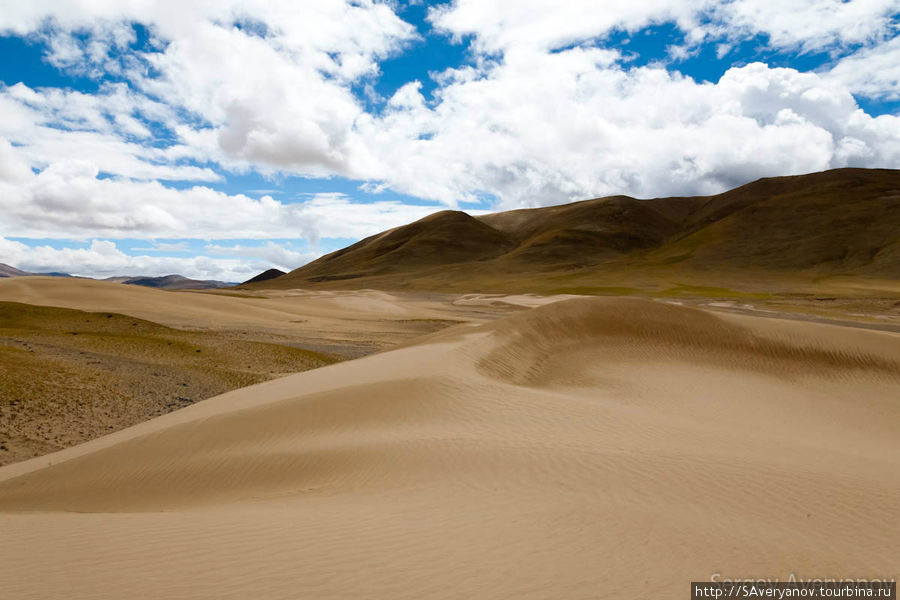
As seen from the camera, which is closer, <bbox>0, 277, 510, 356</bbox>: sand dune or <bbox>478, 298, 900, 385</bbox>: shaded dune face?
<bbox>478, 298, 900, 385</bbox>: shaded dune face

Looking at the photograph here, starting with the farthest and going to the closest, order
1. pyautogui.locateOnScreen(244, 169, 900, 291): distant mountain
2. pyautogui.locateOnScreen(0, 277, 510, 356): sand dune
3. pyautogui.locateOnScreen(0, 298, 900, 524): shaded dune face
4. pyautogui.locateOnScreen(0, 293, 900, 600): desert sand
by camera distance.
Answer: pyautogui.locateOnScreen(244, 169, 900, 291): distant mountain → pyautogui.locateOnScreen(0, 277, 510, 356): sand dune → pyautogui.locateOnScreen(0, 298, 900, 524): shaded dune face → pyautogui.locateOnScreen(0, 293, 900, 600): desert sand

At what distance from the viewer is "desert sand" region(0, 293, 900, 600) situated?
4.09 m

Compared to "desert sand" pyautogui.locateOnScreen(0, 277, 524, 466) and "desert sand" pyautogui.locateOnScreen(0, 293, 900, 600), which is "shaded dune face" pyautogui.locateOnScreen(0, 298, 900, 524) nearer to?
"desert sand" pyautogui.locateOnScreen(0, 293, 900, 600)

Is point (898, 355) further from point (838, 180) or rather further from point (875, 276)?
point (838, 180)

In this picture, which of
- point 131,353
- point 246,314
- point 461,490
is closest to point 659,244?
point 246,314

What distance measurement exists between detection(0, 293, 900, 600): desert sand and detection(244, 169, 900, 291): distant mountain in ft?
269

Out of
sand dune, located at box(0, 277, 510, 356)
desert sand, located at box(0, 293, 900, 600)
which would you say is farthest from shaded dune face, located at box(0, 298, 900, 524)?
sand dune, located at box(0, 277, 510, 356)

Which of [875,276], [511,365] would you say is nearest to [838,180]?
[875,276]

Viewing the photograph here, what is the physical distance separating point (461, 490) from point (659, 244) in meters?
167

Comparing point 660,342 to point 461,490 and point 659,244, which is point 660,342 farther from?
point 659,244

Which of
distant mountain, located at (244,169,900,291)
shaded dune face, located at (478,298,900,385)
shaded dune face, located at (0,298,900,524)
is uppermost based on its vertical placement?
distant mountain, located at (244,169,900,291)

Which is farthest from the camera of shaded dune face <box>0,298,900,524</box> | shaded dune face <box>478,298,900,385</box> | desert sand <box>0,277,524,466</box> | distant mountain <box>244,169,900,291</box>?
distant mountain <box>244,169,900,291</box>

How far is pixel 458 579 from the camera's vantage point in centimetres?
392

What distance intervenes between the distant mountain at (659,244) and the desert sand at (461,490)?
269 ft
